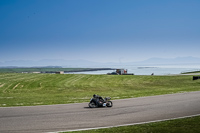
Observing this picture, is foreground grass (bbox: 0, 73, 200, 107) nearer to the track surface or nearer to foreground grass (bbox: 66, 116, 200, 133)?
the track surface

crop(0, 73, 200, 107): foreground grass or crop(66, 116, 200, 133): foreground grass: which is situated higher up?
crop(66, 116, 200, 133): foreground grass

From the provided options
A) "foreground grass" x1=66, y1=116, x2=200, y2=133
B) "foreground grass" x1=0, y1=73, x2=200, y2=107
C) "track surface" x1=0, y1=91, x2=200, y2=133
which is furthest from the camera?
"foreground grass" x1=0, y1=73, x2=200, y2=107

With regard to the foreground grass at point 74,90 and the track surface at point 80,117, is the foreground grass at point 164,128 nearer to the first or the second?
the track surface at point 80,117

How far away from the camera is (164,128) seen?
10.1m

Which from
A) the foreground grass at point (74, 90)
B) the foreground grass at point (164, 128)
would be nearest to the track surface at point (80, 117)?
the foreground grass at point (164, 128)

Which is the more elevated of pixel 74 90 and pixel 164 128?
pixel 164 128

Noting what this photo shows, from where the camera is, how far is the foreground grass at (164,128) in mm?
9703

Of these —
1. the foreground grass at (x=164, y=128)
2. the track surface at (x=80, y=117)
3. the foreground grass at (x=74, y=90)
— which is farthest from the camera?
the foreground grass at (x=74, y=90)

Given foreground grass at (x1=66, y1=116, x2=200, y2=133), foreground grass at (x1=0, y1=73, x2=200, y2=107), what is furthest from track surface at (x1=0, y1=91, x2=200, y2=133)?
foreground grass at (x1=0, y1=73, x2=200, y2=107)

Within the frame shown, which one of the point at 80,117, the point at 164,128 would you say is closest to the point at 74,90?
the point at 80,117

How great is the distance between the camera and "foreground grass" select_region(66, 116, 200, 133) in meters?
9.70

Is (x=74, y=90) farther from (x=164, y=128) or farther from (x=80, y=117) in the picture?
(x=164, y=128)

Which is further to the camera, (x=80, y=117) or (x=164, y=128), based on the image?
(x=80, y=117)

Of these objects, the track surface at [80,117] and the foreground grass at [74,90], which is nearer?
the track surface at [80,117]
